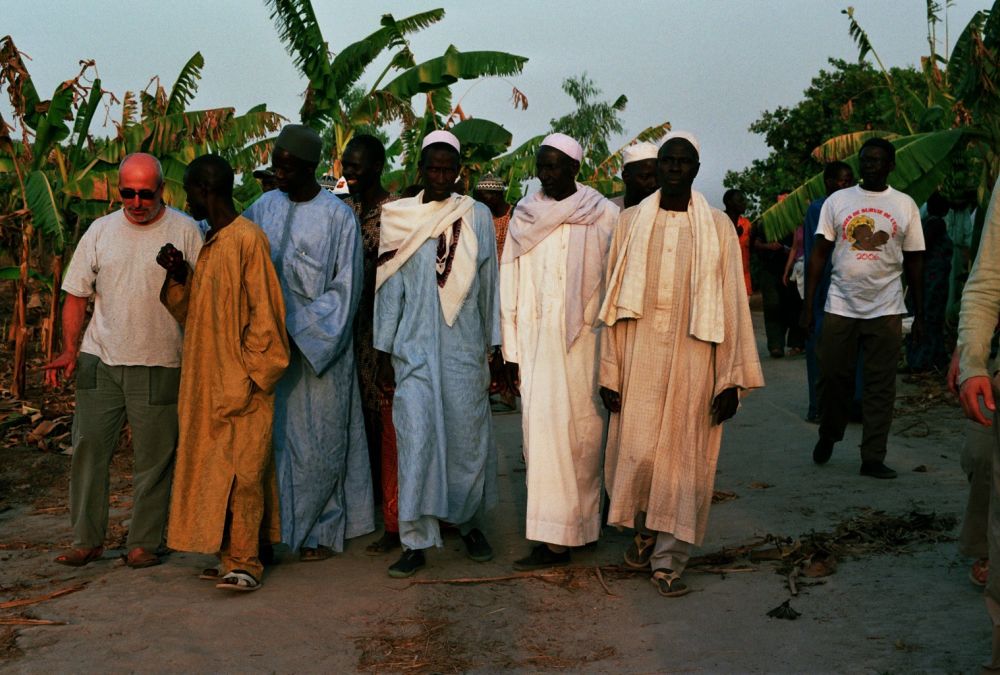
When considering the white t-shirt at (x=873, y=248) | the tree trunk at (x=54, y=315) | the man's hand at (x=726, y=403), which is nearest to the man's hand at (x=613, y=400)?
the man's hand at (x=726, y=403)

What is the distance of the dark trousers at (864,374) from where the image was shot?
24.9 feet

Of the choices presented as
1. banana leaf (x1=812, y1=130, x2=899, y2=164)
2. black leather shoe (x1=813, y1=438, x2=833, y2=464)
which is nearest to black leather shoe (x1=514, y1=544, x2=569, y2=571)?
black leather shoe (x1=813, y1=438, x2=833, y2=464)

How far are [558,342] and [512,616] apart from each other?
142 cm

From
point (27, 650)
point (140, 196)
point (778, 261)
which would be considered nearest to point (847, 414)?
point (140, 196)

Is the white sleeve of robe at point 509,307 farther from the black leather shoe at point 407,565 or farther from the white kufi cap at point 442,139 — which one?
the black leather shoe at point 407,565

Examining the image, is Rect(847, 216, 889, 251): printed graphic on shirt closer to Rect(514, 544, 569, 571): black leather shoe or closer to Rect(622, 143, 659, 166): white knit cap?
Rect(622, 143, 659, 166): white knit cap

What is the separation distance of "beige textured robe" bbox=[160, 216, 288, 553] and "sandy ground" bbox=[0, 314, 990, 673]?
38 cm

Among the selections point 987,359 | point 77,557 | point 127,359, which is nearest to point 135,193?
point 127,359

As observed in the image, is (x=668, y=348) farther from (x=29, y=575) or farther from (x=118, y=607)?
(x=29, y=575)

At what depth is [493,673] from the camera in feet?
14.4

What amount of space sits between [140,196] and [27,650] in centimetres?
220

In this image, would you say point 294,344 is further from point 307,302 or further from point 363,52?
point 363,52

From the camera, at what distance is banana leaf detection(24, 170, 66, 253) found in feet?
33.6

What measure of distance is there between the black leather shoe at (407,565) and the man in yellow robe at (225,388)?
25.8 inches
